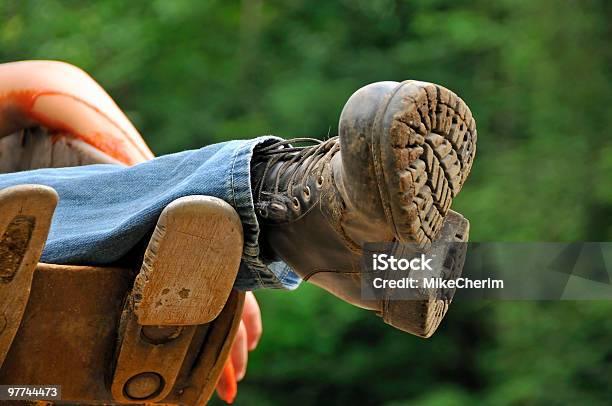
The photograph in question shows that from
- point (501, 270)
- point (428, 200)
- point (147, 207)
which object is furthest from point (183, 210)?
point (501, 270)

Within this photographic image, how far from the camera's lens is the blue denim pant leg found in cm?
118

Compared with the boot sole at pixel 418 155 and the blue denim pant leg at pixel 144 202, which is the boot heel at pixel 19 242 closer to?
the blue denim pant leg at pixel 144 202

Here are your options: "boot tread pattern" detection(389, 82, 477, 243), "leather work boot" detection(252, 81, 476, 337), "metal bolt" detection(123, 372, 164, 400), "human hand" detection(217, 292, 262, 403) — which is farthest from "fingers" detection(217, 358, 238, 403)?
"boot tread pattern" detection(389, 82, 477, 243)

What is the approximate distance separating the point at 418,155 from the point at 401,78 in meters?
3.79

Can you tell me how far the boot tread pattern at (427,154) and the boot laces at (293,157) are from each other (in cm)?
11

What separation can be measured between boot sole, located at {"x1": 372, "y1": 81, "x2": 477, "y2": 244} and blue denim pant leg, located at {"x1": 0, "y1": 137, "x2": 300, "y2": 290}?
164 mm

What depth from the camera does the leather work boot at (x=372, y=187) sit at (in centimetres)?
108

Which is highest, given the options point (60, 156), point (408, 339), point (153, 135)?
point (60, 156)

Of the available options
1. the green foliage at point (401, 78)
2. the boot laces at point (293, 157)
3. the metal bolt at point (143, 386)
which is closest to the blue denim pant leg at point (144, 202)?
the boot laces at point (293, 157)

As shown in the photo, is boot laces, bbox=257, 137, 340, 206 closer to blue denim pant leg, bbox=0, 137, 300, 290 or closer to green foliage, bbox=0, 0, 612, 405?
blue denim pant leg, bbox=0, 137, 300, 290

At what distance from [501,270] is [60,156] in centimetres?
70

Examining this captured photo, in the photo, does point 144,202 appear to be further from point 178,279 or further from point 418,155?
point 418,155

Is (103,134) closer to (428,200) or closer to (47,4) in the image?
(428,200)

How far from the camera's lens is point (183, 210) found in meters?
1.13
